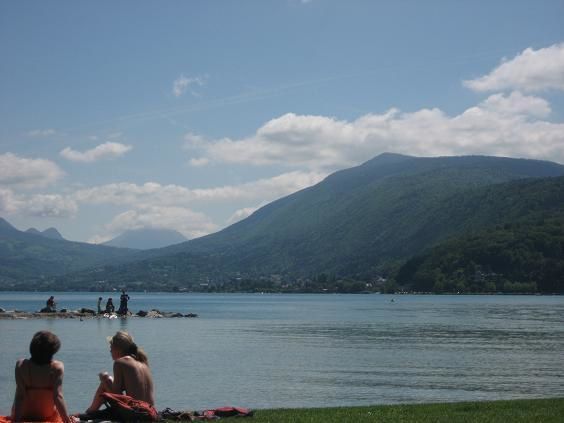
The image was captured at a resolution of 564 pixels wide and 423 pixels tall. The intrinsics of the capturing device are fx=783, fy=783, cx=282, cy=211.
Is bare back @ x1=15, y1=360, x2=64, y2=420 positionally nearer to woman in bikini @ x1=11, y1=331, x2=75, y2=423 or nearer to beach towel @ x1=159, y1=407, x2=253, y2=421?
woman in bikini @ x1=11, y1=331, x2=75, y2=423

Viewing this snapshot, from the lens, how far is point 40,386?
12.8 metres

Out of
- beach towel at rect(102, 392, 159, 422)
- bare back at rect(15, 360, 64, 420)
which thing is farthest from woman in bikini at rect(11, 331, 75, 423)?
beach towel at rect(102, 392, 159, 422)

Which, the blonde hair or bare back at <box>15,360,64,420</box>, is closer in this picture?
bare back at <box>15,360,64,420</box>

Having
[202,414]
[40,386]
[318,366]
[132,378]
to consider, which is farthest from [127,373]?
[318,366]

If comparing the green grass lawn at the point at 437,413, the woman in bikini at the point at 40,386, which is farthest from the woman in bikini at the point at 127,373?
the green grass lawn at the point at 437,413

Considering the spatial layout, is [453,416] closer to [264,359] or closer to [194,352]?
[264,359]

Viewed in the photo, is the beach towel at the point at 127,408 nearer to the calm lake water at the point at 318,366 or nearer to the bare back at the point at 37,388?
the bare back at the point at 37,388

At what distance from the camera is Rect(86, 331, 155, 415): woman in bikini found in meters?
14.7

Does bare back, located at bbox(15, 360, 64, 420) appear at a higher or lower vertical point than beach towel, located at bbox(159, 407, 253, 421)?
higher

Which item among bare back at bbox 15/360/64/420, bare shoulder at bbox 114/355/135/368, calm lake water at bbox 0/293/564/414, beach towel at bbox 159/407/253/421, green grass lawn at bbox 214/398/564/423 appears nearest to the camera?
bare back at bbox 15/360/64/420

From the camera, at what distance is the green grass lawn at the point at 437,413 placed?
55.4 ft

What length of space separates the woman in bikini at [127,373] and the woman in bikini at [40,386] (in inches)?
72.0

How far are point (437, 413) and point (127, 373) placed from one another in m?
7.60

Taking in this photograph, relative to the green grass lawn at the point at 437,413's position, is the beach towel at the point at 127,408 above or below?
above
